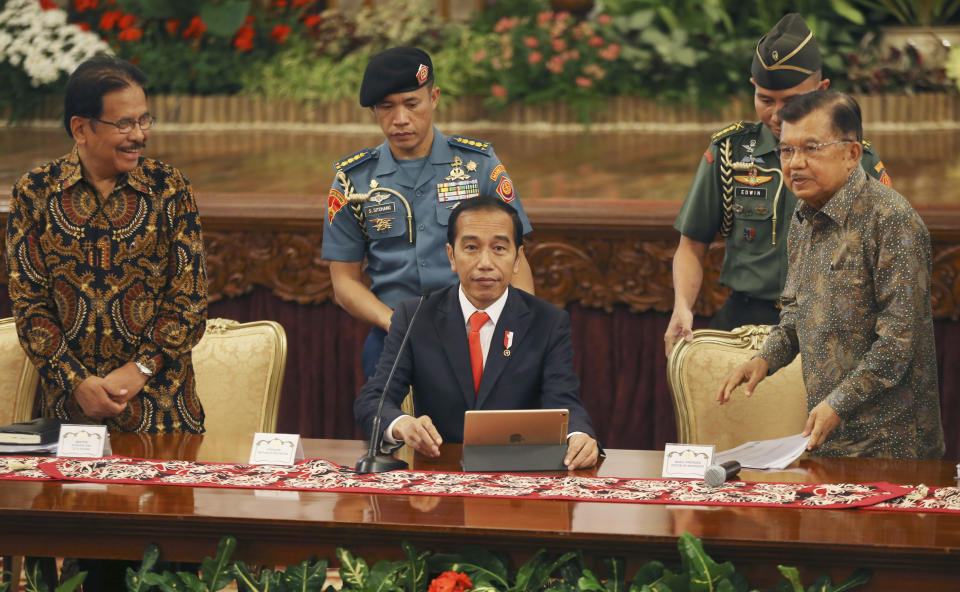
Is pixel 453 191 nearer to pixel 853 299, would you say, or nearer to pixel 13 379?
pixel 853 299

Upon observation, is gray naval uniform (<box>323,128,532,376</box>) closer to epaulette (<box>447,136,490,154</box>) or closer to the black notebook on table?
epaulette (<box>447,136,490,154</box>)

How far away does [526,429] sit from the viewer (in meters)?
2.26

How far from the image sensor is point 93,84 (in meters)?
2.55

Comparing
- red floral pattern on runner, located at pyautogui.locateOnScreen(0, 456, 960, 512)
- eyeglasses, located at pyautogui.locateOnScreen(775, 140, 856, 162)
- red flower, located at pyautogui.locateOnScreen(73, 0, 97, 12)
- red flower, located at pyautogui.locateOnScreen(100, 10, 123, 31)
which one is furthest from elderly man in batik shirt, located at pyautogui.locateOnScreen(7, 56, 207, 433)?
red flower, located at pyautogui.locateOnScreen(73, 0, 97, 12)

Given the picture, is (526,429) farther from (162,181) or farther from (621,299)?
(621,299)

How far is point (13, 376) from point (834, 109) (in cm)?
202

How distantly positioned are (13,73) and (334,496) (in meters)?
5.06

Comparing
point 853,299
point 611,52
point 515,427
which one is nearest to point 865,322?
point 853,299

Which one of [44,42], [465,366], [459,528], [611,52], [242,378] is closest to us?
[459,528]

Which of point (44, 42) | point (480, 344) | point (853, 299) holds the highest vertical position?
point (44, 42)

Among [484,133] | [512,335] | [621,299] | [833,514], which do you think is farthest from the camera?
[484,133]

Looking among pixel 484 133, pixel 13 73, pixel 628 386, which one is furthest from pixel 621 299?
pixel 13 73

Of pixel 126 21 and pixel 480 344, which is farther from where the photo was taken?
pixel 126 21

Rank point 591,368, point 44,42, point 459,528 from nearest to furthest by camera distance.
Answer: point 459,528 → point 591,368 → point 44,42
